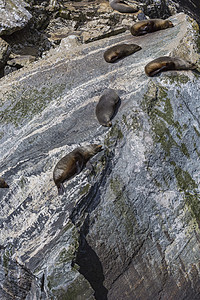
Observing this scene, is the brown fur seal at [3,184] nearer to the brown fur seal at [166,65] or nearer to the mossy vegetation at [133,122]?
the mossy vegetation at [133,122]

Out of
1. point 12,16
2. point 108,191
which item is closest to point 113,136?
point 108,191

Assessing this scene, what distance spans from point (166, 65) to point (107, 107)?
45.8 inches

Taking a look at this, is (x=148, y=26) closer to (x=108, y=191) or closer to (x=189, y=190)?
(x=189, y=190)

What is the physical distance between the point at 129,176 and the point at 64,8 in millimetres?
5509

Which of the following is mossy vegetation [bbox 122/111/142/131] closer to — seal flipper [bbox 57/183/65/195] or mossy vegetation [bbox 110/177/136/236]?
mossy vegetation [bbox 110/177/136/236]

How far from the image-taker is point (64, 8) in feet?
30.2

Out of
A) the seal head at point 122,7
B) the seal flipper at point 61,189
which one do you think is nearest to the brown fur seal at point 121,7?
the seal head at point 122,7

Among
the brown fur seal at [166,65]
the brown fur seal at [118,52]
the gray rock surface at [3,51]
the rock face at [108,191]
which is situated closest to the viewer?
the rock face at [108,191]

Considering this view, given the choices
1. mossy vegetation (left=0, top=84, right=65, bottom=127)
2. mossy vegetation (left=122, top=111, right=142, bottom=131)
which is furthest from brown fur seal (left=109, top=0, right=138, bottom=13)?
mossy vegetation (left=122, top=111, right=142, bottom=131)

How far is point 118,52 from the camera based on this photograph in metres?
6.32

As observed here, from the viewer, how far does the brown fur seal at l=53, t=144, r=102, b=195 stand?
196 inches

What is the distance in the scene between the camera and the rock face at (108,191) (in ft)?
15.7

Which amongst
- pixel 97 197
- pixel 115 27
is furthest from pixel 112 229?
pixel 115 27

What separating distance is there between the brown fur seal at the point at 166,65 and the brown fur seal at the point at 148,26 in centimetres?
130
